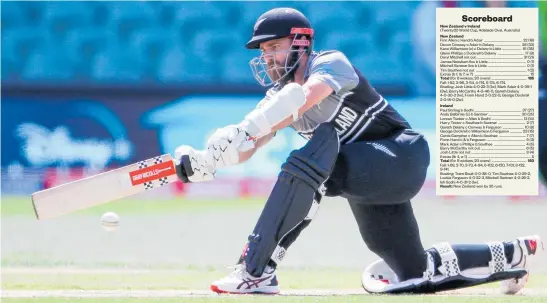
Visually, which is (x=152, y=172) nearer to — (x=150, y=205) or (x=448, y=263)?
(x=448, y=263)

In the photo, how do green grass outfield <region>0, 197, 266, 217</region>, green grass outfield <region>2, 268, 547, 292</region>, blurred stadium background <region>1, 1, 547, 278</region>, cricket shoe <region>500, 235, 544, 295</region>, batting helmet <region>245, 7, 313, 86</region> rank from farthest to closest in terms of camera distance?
1. blurred stadium background <region>1, 1, 547, 278</region>
2. green grass outfield <region>0, 197, 266, 217</region>
3. green grass outfield <region>2, 268, 547, 292</region>
4. cricket shoe <region>500, 235, 544, 295</region>
5. batting helmet <region>245, 7, 313, 86</region>

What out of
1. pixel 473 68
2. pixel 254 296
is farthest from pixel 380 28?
pixel 254 296

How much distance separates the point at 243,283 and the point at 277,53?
35.3 inches

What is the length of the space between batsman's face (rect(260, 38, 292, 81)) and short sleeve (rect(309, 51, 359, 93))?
17cm

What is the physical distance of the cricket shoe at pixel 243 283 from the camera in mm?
3221

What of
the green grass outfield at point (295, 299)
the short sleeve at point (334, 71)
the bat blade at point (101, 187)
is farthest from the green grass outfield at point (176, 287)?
the short sleeve at point (334, 71)

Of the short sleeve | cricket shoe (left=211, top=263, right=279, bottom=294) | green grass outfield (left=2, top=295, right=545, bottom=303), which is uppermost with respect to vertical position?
the short sleeve

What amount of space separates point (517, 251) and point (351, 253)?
285 centimetres

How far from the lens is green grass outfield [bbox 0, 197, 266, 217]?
9797 millimetres

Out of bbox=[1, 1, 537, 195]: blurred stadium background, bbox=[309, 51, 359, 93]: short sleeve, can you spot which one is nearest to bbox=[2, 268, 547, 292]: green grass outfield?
bbox=[309, 51, 359, 93]: short sleeve

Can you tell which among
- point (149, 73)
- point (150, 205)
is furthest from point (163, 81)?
point (150, 205)

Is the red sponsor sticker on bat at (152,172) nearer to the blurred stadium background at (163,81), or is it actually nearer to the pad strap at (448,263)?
the pad strap at (448,263)

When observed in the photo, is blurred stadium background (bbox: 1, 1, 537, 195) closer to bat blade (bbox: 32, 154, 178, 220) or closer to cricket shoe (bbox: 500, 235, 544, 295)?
cricket shoe (bbox: 500, 235, 544, 295)

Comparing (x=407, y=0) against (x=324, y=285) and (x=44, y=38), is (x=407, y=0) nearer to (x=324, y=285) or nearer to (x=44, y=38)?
(x=44, y=38)
